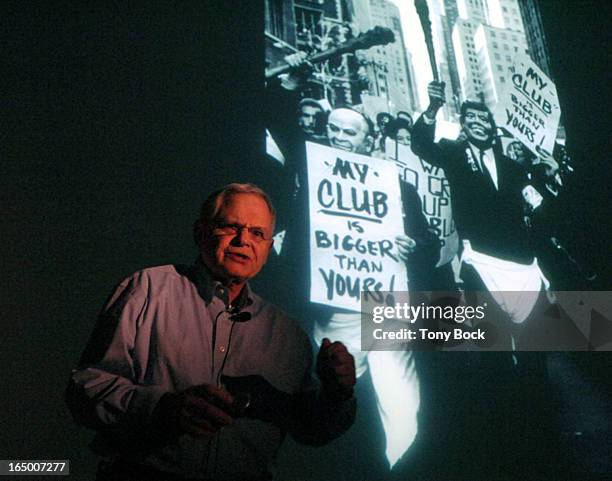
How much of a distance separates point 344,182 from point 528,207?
0.82 meters

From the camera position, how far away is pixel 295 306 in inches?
64.4

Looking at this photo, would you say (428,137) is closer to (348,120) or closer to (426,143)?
(426,143)

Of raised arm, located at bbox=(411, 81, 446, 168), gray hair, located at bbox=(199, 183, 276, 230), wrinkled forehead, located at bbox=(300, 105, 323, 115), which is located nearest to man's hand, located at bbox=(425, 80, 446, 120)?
raised arm, located at bbox=(411, 81, 446, 168)

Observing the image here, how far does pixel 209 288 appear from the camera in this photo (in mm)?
958

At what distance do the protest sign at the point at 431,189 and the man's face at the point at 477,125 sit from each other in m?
0.27

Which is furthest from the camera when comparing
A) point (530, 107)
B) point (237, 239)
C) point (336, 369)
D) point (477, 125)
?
point (530, 107)

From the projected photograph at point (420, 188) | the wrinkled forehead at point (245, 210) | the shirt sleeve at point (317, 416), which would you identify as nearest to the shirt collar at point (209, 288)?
the wrinkled forehead at point (245, 210)

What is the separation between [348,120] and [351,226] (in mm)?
438

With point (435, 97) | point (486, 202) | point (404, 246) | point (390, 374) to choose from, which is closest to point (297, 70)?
point (435, 97)

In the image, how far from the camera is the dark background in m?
1.49

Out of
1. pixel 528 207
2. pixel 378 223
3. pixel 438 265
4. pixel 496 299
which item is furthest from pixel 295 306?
pixel 528 207

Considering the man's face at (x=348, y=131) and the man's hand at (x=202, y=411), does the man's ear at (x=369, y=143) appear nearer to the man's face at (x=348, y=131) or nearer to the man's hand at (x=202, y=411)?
the man's face at (x=348, y=131)

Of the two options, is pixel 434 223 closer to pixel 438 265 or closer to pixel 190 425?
pixel 438 265

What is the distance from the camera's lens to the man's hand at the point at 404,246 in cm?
176
